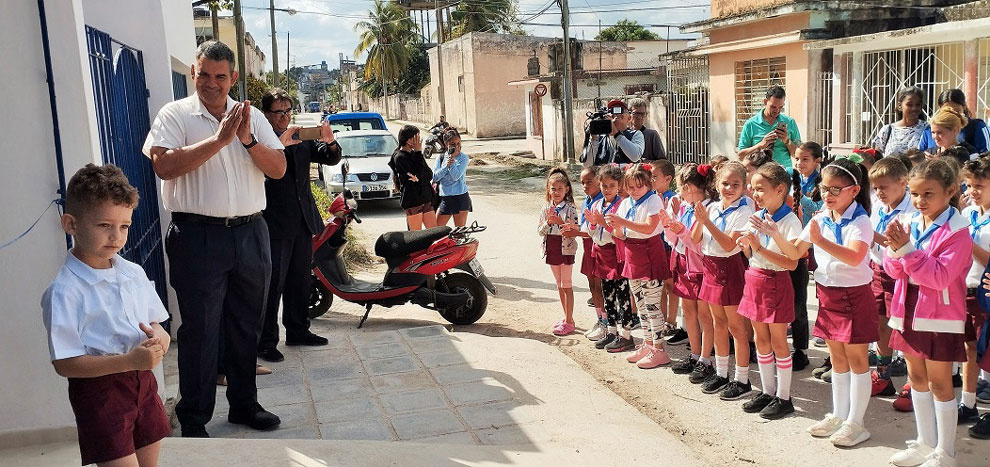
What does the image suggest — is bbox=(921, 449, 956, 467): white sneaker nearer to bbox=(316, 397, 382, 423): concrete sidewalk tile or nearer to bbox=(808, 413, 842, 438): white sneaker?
bbox=(808, 413, 842, 438): white sneaker

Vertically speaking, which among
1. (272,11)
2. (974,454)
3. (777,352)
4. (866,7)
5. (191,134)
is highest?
(272,11)

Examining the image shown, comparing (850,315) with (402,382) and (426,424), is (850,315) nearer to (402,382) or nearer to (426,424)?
(426,424)

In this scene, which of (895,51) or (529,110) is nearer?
(895,51)

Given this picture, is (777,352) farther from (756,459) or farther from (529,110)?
(529,110)

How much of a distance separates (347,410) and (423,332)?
1.81 metres

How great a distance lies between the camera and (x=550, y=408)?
505 centimetres

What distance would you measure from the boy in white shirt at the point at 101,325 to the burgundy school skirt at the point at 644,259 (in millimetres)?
3603

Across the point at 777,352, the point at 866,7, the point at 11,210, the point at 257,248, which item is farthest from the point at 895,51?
the point at 11,210

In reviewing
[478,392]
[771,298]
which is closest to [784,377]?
[771,298]

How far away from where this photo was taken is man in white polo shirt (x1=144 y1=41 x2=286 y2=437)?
13.9 feet

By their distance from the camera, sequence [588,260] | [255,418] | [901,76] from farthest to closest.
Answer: [901,76] → [588,260] → [255,418]

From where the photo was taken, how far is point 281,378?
5.70 meters

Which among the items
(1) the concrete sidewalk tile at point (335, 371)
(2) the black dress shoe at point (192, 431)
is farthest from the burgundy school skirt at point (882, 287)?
(2) the black dress shoe at point (192, 431)

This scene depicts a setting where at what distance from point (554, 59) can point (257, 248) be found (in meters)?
20.9
